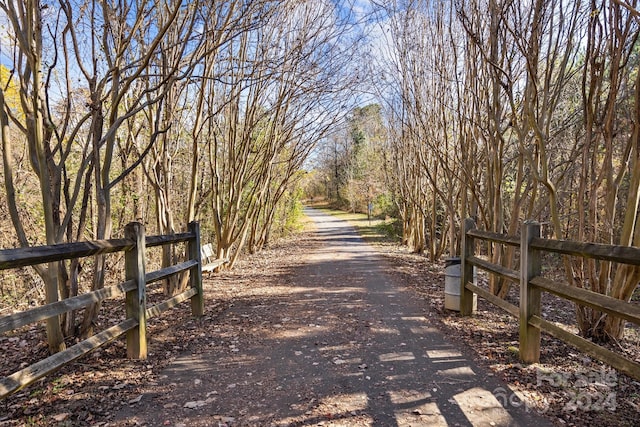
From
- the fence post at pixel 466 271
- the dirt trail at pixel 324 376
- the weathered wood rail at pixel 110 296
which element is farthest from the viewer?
the fence post at pixel 466 271

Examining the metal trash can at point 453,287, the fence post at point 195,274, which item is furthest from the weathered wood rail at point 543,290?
the fence post at point 195,274

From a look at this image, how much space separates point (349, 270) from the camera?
9305mm

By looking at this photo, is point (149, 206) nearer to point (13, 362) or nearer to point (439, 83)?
point (13, 362)

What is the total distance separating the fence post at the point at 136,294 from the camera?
3619mm

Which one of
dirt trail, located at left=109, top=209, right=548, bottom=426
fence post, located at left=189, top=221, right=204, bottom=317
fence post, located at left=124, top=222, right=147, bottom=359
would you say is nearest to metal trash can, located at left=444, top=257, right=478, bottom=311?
dirt trail, located at left=109, top=209, right=548, bottom=426

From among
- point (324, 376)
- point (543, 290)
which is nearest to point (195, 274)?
point (324, 376)

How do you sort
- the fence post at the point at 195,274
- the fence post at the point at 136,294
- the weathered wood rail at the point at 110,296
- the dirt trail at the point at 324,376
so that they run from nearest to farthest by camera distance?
the weathered wood rail at the point at 110,296, the dirt trail at the point at 324,376, the fence post at the point at 136,294, the fence post at the point at 195,274

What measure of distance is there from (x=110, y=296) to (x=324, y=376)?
1967 mm

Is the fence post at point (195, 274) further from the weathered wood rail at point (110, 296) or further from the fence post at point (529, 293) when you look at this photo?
the fence post at point (529, 293)

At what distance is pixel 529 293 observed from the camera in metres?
3.50

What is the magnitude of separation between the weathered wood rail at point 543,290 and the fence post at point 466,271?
12 millimetres

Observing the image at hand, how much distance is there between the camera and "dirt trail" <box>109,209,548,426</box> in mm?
2709

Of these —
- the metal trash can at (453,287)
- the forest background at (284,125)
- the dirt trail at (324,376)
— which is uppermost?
the forest background at (284,125)

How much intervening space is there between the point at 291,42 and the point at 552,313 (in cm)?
712
